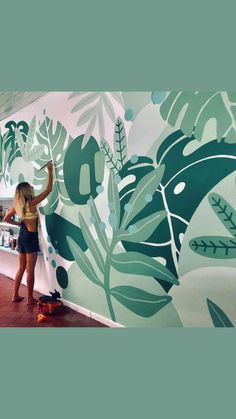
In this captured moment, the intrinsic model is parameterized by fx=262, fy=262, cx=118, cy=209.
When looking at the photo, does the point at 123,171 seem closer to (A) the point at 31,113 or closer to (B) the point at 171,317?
(B) the point at 171,317

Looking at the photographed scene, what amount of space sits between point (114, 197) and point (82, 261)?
0.79 meters

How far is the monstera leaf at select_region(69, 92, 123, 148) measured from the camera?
7.88 ft

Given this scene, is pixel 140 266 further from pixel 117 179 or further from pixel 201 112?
pixel 201 112

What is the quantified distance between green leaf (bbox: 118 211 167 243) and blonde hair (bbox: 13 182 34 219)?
1.31 m

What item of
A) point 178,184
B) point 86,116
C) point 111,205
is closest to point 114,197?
point 111,205

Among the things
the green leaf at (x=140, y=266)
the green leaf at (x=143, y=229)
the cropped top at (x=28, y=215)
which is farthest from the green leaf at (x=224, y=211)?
the cropped top at (x=28, y=215)

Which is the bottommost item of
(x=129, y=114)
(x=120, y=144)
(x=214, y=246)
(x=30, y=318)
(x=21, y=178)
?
(x=30, y=318)

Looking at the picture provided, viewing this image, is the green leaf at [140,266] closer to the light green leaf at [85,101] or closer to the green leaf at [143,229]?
the green leaf at [143,229]

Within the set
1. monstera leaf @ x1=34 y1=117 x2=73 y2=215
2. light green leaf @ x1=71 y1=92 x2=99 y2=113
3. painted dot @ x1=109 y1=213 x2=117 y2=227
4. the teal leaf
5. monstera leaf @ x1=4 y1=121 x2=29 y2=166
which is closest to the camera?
painted dot @ x1=109 y1=213 x2=117 y2=227

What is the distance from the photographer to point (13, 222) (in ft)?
10.1

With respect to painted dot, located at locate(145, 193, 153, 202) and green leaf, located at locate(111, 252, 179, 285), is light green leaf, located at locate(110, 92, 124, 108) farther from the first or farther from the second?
green leaf, located at locate(111, 252, 179, 285)

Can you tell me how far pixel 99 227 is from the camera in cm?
254

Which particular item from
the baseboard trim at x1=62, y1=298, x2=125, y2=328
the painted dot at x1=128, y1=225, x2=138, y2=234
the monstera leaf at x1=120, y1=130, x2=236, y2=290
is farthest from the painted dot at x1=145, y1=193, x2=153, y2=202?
the baseboard trim at x1=62, y1=298, x2=125, y2=328

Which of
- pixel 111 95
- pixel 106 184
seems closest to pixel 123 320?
pixel 106 184
